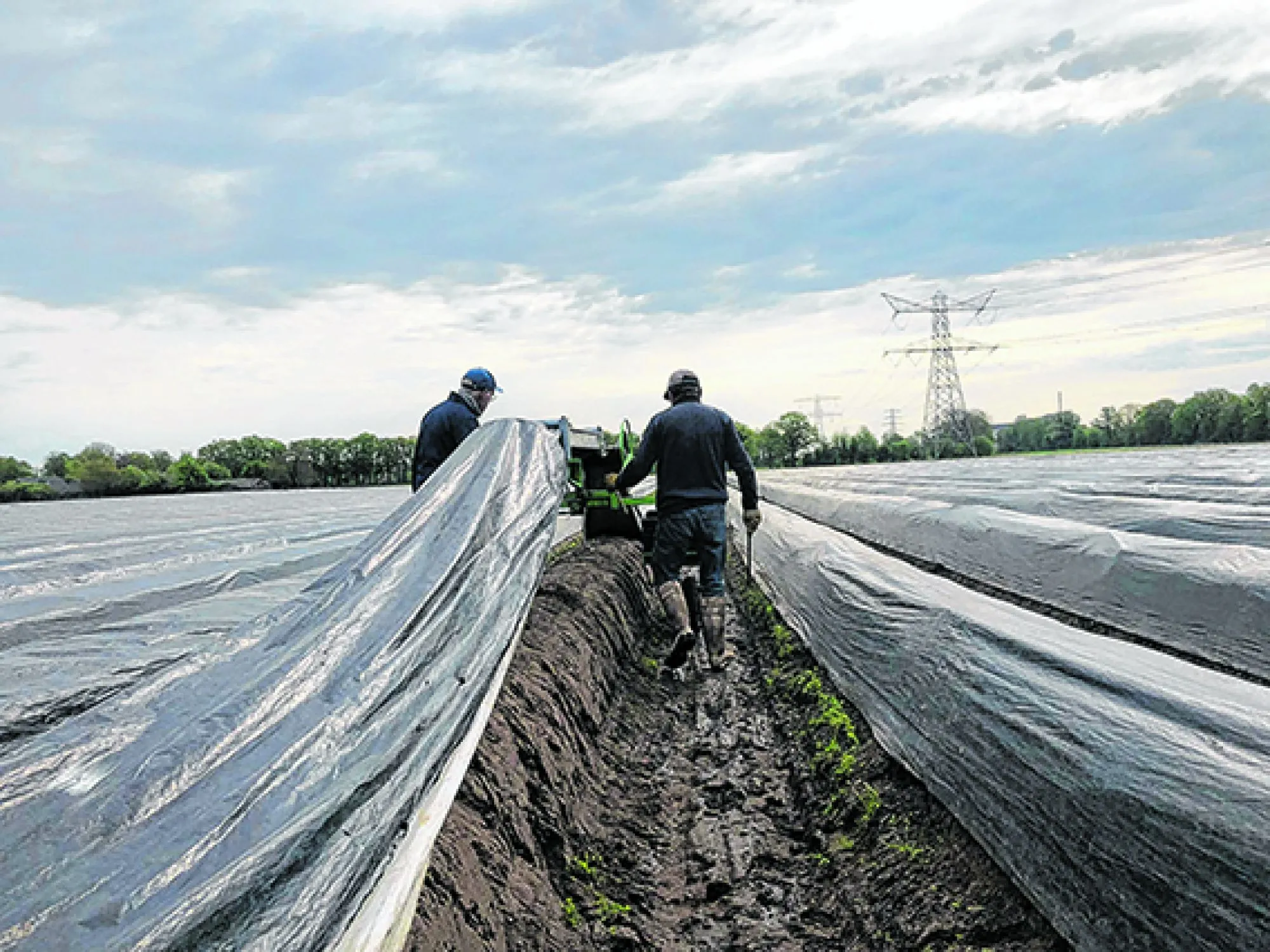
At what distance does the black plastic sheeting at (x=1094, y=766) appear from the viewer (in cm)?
182

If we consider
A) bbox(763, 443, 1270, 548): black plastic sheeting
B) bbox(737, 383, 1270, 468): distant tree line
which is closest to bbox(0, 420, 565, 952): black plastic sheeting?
bbox(763, 443, 1270, 548): black plastic sheeting

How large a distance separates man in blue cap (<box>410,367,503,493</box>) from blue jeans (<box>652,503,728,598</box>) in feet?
4.98

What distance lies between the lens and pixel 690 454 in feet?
19.4

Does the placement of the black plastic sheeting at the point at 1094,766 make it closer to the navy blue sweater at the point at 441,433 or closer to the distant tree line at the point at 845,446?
the navy blue sweater at the point at 441,433

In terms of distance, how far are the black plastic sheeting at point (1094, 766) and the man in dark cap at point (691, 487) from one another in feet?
7.03

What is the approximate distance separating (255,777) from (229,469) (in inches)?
927

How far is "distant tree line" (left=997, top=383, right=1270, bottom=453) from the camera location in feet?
109

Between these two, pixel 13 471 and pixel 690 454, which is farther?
pixel 13 471

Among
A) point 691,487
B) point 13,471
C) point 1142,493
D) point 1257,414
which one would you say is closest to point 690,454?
point 691,487

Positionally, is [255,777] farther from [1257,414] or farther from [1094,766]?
[1257,414]

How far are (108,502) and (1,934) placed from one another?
1435 cm

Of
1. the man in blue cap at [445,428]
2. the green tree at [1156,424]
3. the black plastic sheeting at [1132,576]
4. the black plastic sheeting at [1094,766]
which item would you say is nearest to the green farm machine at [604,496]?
the man in blue cap at [445,428]

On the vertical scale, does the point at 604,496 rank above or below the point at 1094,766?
above

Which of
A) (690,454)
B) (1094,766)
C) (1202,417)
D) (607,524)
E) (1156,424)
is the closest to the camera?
(1094,766)
